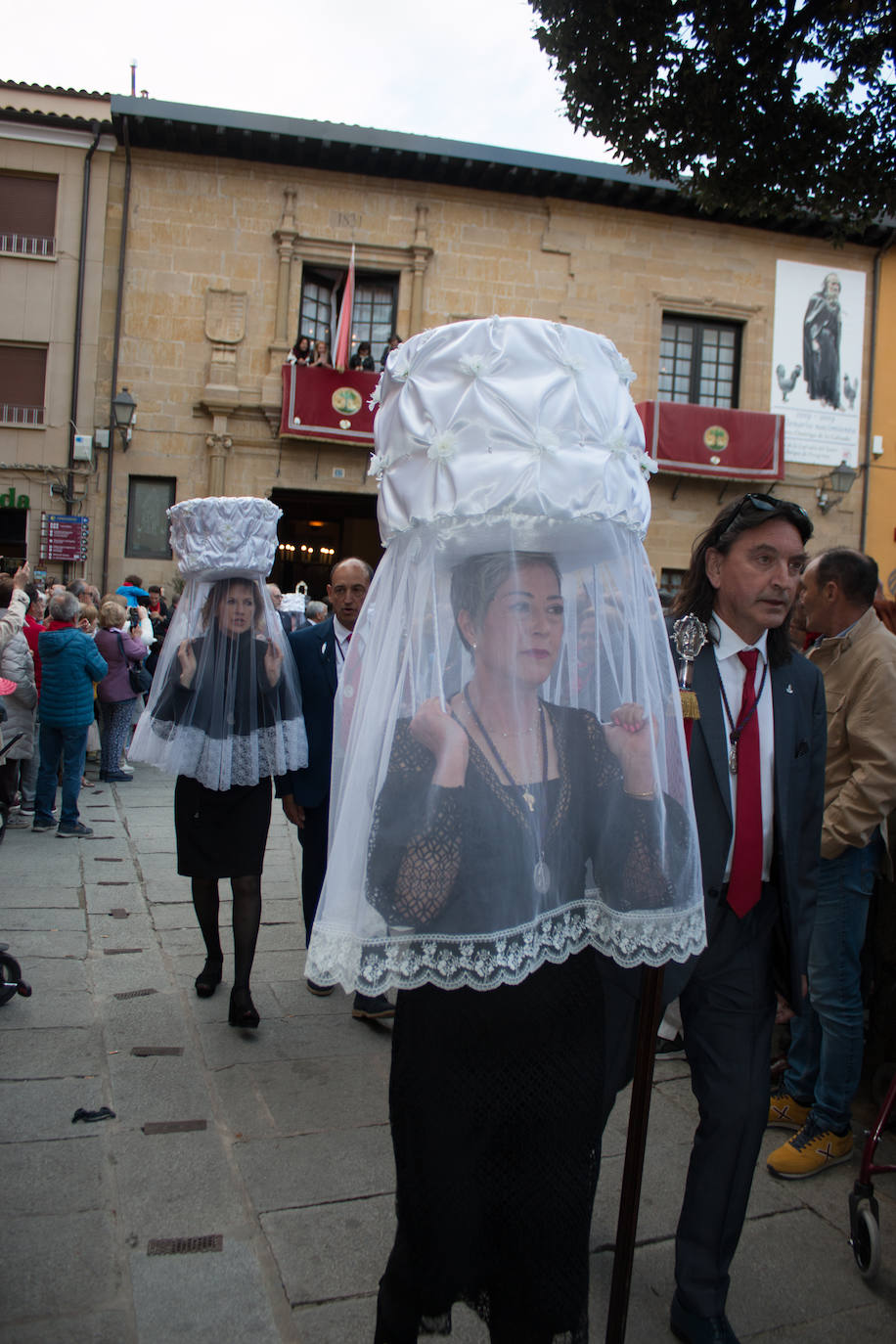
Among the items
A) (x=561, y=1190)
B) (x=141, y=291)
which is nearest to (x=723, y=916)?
(x=561, y=1190)

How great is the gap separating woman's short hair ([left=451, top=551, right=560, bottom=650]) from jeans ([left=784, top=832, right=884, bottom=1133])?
6.28 feet

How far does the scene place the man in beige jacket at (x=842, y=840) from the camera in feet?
10.4

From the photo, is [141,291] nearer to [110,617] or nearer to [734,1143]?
[110,617]

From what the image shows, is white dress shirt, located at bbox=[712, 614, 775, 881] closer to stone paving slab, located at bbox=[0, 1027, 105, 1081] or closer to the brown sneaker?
the brown sneaker

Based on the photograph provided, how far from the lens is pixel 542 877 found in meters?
1.86

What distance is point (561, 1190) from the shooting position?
6.20 feet

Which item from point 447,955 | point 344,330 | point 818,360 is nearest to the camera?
point 447,955

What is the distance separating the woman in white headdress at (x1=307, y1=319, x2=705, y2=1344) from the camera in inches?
71.1

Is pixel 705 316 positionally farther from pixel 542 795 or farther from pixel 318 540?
pixel 542 795

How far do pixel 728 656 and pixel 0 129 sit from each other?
18026 mm

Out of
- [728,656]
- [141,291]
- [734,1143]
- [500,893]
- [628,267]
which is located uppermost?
[628,267]

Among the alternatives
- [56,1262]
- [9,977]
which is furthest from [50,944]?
[56,1262]

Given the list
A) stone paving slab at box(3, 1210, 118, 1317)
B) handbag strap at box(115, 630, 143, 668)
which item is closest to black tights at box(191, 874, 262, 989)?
stone paving slab at box(3, 1210, 118, 1317)

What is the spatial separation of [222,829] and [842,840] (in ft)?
7.95
